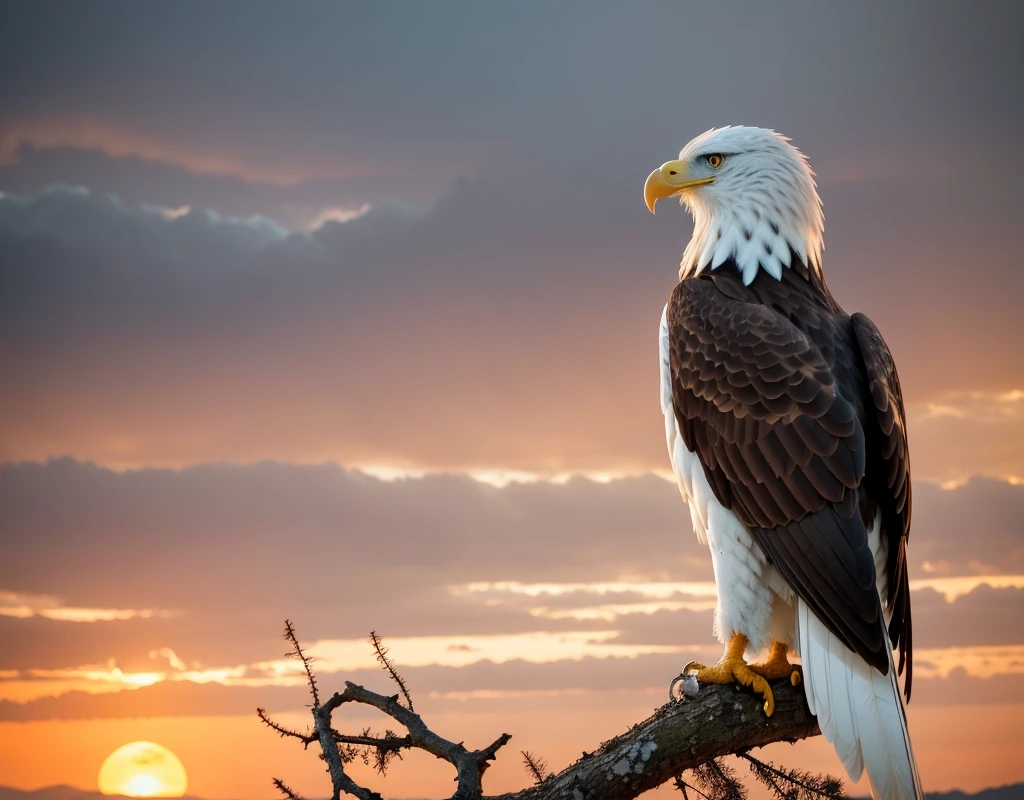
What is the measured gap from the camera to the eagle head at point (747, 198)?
22.1ft

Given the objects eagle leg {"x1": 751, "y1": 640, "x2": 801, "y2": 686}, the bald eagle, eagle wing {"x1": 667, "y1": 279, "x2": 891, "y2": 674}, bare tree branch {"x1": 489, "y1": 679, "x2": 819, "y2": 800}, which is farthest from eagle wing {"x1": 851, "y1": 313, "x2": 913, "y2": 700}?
bare tree branch {"x1": 489, "y1": 679, "x2": 819, "y2": 800}

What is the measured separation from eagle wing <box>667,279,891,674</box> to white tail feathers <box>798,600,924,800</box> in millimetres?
148

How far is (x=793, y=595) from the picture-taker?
578 cm

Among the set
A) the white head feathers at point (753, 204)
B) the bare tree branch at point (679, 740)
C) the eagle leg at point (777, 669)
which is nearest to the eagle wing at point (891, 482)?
the eagle leg at point (777, 669)

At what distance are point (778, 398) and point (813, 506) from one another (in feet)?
2.09

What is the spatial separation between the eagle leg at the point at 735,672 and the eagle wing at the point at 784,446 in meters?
0.55

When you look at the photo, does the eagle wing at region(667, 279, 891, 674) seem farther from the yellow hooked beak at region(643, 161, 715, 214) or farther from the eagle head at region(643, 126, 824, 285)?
the yellow hooked beak at region(643, 161, 715, 214)

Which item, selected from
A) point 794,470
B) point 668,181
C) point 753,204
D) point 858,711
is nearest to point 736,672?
point 858,711

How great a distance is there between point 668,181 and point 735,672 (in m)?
3.26

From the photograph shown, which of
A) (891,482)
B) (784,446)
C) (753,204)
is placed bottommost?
(891,482)

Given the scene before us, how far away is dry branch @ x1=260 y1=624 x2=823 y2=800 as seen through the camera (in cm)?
504

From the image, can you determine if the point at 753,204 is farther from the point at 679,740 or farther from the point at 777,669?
the point at 679,740

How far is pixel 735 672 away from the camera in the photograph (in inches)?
225

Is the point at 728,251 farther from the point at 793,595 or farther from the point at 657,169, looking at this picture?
the point at 793,595
